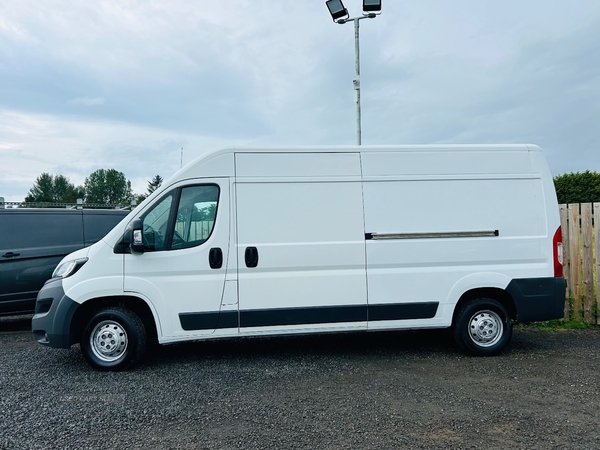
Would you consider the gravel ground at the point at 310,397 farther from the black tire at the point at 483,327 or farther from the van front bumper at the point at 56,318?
the van front bumper at the point at 56,318

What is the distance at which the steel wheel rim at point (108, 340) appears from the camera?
5633 mm

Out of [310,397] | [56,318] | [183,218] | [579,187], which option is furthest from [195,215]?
[579,187]

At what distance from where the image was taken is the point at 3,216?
8.12 m

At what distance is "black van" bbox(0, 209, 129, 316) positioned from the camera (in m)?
7.98

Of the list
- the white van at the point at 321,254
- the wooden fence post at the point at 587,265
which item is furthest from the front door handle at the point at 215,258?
the wooden fence post at the point at 587,265

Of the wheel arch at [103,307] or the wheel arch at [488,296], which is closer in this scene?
the wheel arch at [103,307]

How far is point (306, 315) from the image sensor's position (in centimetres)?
576

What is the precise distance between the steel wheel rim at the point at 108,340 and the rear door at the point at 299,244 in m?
1.37

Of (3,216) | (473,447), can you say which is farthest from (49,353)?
(473,447)

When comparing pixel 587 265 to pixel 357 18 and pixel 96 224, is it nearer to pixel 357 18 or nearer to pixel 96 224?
pixel 357 18

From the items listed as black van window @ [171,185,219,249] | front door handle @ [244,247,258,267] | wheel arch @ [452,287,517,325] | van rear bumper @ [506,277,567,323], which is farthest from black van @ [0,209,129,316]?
van rear bumper @ [506,277,567,323]

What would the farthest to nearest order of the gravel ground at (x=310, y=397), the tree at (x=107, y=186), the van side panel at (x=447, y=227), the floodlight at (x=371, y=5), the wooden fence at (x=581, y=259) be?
the tree at (x=107, y=186), the floodlight at (x=371, y=5), the wooden fence at (x=581, y=259), the van side panel at (x=447, y=227), the gravel ground at (x=310, y=397)

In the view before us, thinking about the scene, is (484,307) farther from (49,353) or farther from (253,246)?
(49,353)

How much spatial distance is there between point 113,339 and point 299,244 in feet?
7.68
